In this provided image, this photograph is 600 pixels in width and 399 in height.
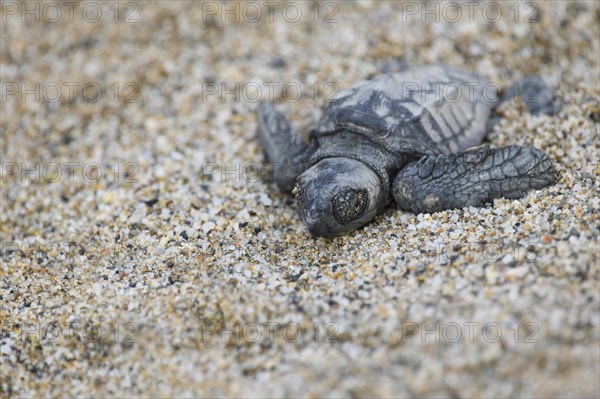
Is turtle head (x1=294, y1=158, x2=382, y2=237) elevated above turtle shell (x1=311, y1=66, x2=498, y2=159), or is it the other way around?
turtle shell (x1=311, y1=66, x2=498, y2=159)

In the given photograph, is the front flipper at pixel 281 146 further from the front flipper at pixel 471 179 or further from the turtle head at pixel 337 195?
the front flipper at pixel 471 179

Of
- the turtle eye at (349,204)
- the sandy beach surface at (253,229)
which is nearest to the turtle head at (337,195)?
the turtle eye at (349,204)

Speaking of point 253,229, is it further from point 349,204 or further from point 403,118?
point 403,118

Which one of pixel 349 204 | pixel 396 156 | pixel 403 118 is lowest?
pixel 349 204

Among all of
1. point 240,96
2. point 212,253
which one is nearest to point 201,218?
point 212,253

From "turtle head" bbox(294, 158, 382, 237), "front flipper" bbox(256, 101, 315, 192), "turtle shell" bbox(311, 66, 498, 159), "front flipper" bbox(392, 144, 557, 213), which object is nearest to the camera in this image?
"turtle head" bbox(294, 158, 382, 237)

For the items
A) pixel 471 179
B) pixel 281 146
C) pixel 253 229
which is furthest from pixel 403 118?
pixel 253 229

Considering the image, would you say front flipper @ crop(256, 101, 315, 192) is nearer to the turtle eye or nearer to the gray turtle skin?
the gray turtle skin

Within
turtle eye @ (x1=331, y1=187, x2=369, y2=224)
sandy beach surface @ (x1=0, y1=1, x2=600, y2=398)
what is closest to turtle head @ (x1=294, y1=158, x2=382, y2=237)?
turtle eye @ (x1=331, y1=187, x2=369, y2=224)
